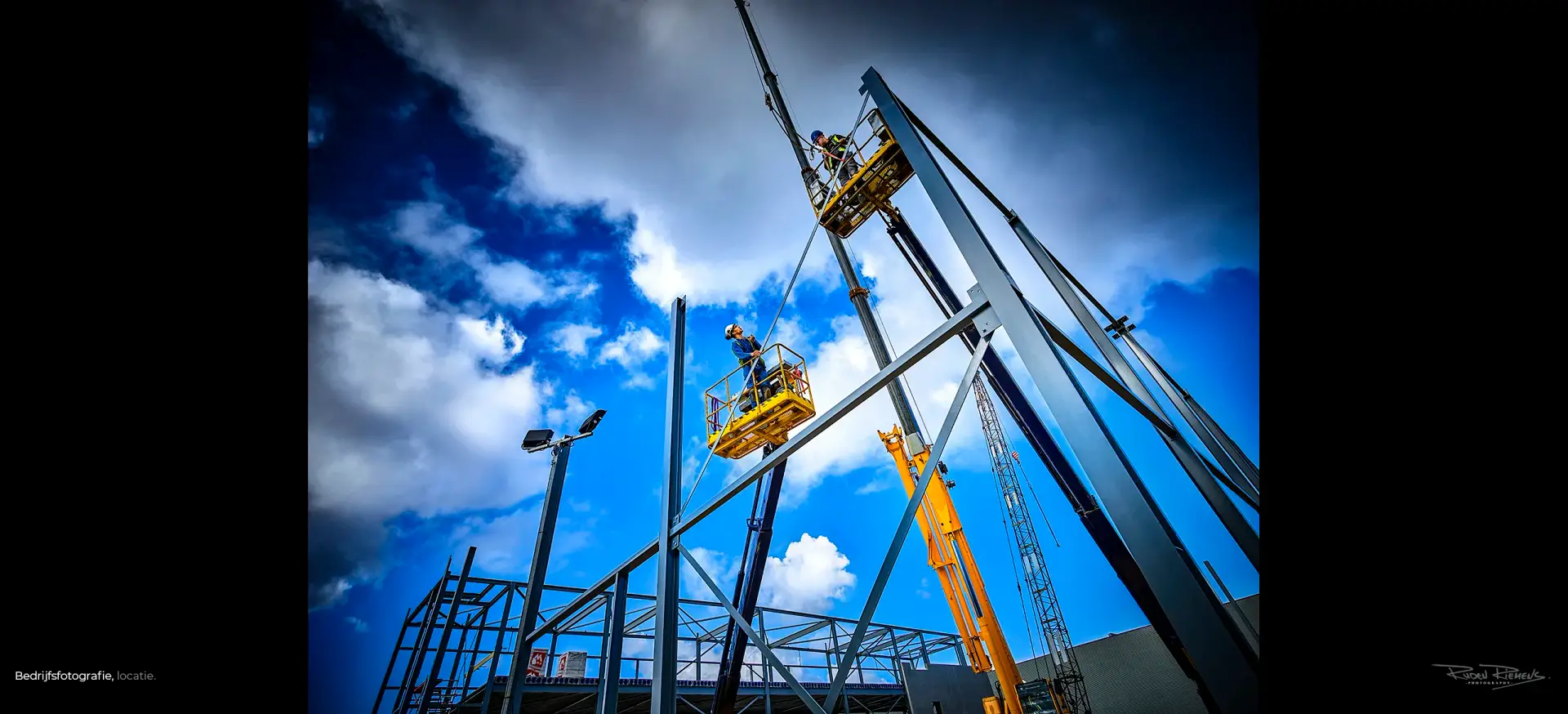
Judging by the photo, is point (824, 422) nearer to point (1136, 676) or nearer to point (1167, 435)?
point (1167, 435)

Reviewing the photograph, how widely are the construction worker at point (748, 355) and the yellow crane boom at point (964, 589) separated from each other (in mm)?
4004

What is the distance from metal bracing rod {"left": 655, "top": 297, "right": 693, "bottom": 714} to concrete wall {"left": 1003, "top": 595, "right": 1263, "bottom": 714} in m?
21.4

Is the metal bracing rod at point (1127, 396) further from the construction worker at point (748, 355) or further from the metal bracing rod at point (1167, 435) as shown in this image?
the construction worker at point (748, 355)

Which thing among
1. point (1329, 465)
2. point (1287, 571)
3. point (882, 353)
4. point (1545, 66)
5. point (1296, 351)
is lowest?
point (1287, 571)

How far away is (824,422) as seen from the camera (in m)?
5.62

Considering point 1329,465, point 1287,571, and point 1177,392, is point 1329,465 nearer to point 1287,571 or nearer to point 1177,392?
point 1287,571

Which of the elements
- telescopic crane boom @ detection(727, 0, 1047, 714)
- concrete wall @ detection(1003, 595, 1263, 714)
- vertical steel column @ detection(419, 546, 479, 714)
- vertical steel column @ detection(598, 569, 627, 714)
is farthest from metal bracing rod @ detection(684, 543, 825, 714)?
concrete wall @ detection(1003, 595, 1263, 714)

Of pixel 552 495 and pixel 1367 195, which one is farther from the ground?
pixel 552 495

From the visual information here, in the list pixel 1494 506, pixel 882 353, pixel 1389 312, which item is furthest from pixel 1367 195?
pixel 882 353

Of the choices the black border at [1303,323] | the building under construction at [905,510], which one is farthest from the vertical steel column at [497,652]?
the black border at [1303,323]
